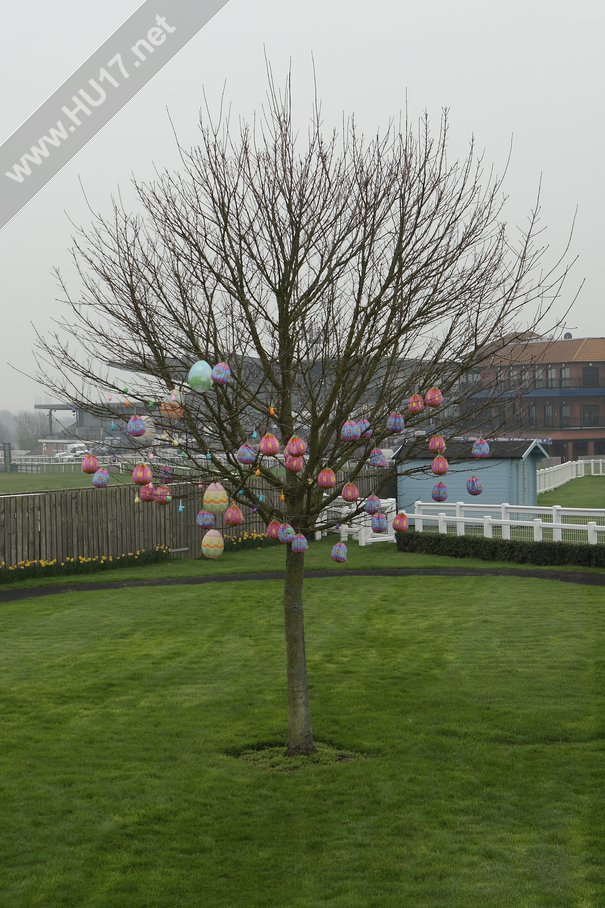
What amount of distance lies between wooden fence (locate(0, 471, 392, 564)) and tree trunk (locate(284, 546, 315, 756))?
427 inches

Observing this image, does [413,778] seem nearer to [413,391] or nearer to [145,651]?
[413,391]

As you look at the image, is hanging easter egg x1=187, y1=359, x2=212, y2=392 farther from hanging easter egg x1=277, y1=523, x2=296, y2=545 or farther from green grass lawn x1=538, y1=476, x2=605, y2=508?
green grass lawn x1=538, y1=476, x2=605, y2=508

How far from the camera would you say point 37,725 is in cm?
1012

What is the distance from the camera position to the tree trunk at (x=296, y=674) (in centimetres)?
915

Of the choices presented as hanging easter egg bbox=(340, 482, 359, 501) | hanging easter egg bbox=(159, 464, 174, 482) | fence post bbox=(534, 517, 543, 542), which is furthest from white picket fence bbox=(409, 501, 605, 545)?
hanging easter egg bbox=(340, 482, 359, 501)

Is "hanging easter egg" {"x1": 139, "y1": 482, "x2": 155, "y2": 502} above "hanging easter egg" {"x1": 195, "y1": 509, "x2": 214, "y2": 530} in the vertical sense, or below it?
above

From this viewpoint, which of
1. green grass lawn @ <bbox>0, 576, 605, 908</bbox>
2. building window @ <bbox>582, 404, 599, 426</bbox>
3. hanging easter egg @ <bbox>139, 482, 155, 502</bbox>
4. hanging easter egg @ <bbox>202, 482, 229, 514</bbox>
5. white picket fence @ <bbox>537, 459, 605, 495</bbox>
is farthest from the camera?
building window @ <bbox>582, 404, 599, 426</bbox>

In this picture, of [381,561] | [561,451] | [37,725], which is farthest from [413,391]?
[561,451]

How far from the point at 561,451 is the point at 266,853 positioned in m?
71.0

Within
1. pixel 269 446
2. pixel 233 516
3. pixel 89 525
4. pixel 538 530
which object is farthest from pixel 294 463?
pixel 89 525

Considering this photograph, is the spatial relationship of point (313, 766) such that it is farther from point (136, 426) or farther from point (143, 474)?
point (136, 426)

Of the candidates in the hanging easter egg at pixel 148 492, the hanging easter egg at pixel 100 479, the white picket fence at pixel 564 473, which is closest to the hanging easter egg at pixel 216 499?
the hanging easter egg at pixel 148 492

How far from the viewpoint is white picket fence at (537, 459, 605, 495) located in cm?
4044

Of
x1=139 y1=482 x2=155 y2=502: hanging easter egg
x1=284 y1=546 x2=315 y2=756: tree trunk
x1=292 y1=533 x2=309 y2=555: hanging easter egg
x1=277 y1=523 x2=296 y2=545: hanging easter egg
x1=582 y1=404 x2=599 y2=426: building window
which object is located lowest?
x1=284 y1=546 x2=315 y2=756: tree trunk
